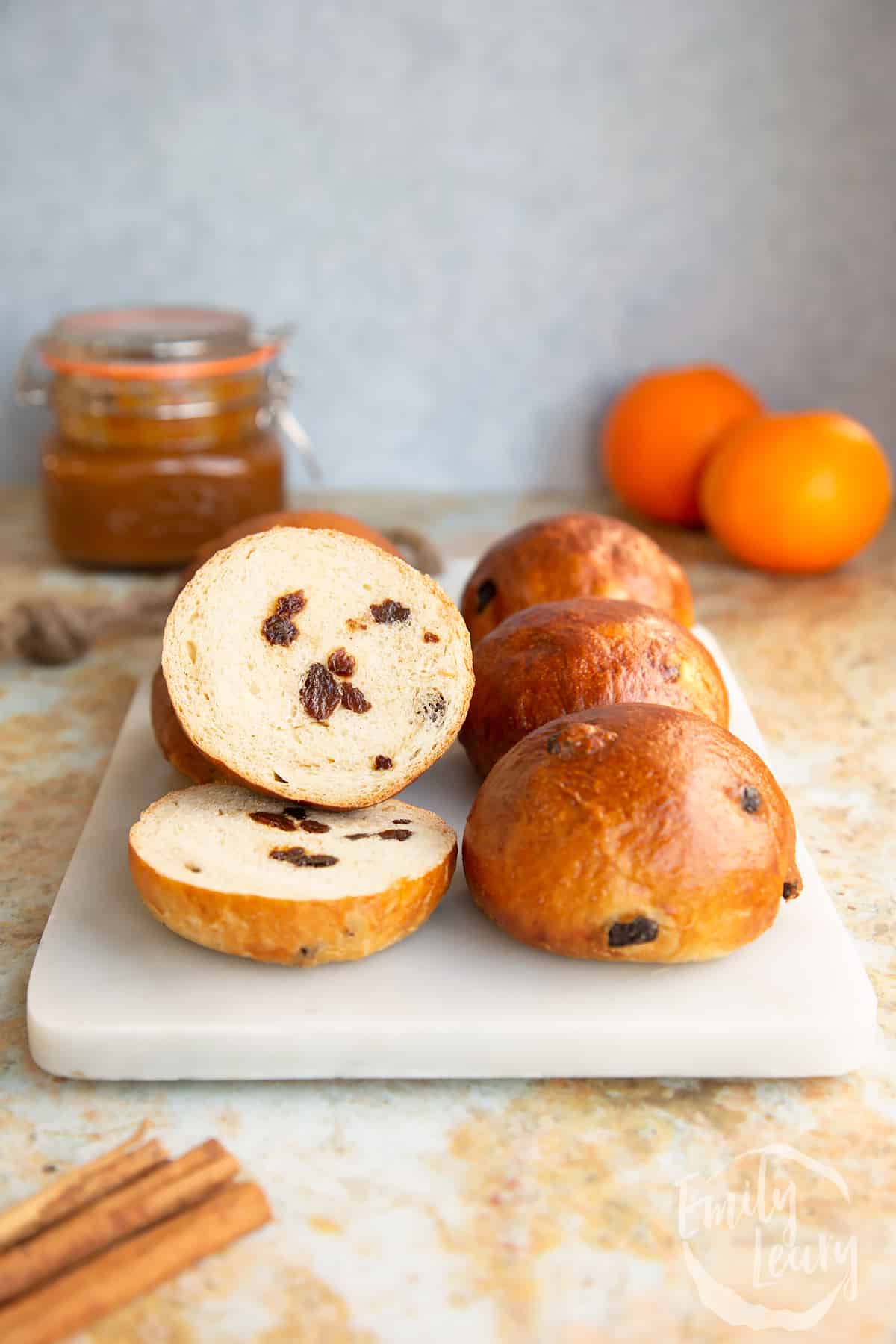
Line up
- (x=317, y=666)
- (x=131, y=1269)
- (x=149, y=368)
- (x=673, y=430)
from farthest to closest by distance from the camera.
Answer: (x=673, y=430) < (x=149, y=368) < (x=317, y=666) < (x=131, y=1269)

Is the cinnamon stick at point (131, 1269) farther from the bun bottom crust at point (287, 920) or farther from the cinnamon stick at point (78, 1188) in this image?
the bun bottom crust at point (287, 920)

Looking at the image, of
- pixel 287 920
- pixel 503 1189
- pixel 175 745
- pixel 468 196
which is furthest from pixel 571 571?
pixel 468 196

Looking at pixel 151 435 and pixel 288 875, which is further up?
pixel 151 435

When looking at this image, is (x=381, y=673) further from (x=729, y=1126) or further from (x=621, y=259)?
(x=621, y=259)

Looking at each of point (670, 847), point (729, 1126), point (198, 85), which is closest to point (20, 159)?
point (198, 85)

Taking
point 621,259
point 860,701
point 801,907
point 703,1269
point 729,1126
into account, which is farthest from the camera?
point 621,259

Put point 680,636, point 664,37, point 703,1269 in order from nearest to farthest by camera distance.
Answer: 1. point 703,1269
2. point 680,636
3. point 664,37

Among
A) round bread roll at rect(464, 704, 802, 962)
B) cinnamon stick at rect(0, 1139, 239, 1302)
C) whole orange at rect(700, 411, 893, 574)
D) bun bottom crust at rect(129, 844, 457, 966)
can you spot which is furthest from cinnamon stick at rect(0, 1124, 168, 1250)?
whole orange at rect(700, 411, 893, 574)

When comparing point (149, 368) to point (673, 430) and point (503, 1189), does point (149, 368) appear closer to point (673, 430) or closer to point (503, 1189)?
point (673, 430)
